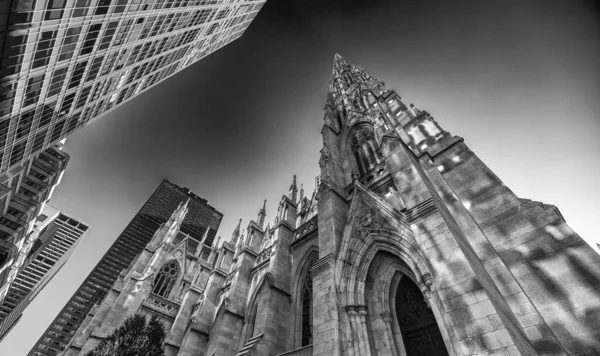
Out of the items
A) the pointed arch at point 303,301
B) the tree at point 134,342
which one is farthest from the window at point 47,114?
the pointed arch at point 303,301

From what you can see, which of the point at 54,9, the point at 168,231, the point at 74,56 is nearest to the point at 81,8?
the point at 54,9

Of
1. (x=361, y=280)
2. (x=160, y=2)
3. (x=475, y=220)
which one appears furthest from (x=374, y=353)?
(x=160, y=2)

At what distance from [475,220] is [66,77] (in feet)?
84.3

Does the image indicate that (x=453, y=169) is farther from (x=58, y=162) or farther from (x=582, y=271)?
(x=58, y=162)

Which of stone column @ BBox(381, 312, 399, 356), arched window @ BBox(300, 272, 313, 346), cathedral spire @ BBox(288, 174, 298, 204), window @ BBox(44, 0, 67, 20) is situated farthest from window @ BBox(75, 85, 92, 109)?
stone column @ BBox(381, 312, 399, 356)

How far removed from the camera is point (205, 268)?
78.2 feet

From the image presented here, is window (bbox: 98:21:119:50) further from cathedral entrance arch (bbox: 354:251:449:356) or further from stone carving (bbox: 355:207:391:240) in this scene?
cathedral entrance arch (bbox: 354:251:449:356)

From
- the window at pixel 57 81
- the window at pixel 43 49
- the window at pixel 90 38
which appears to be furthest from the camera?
the window at pixel 90 38

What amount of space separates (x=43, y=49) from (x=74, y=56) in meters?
2.91

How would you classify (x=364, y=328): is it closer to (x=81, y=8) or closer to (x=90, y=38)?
(x=81, y=8)

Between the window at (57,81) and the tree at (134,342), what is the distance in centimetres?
1643

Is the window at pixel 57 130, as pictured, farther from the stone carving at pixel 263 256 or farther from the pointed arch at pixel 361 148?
the pointed arch at pixel 361 148

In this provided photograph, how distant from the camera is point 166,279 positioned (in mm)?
29703

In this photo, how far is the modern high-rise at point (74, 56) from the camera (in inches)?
500
